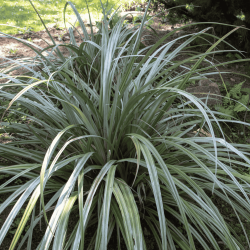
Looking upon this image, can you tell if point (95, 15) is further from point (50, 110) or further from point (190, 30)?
point (50, 110)

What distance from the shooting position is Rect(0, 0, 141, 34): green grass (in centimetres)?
448

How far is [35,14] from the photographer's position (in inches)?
191

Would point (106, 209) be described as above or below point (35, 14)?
below

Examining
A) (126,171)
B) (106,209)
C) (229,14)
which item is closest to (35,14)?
(229,14)

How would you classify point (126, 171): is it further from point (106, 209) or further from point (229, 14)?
point (229, 14)

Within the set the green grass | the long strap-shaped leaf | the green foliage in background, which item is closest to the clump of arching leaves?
the long strap-shaped leaf

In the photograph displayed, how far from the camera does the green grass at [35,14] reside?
14.7 feet

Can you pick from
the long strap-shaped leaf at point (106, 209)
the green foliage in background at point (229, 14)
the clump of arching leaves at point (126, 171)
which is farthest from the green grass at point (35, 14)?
the long strap-shaped leaf at point (106, 209)

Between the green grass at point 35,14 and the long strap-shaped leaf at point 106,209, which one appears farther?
the green grass at point 35,14

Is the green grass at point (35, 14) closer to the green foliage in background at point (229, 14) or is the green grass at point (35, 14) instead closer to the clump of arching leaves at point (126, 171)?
the green foliage in background at point (229, 14)

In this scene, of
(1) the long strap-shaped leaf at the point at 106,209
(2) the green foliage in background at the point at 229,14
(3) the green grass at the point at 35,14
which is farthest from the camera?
(3) the green grass at the point at 35,14

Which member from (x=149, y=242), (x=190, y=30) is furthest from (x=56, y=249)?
(x=190, y=30)

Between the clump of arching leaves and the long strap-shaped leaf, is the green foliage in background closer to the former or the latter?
the clump of arching leaves

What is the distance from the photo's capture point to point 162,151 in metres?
1.35
